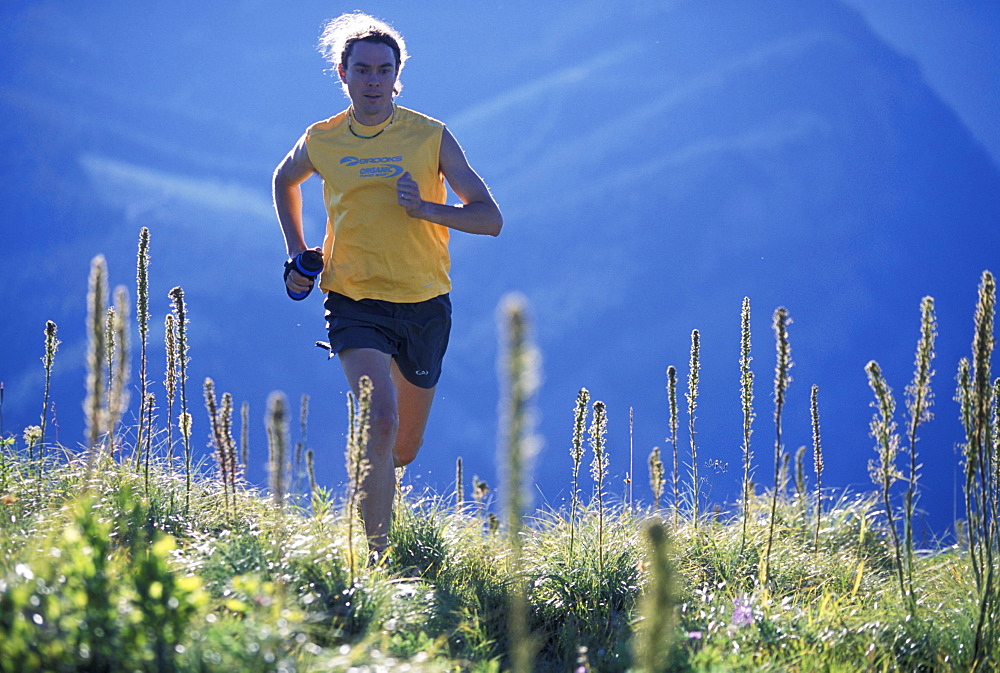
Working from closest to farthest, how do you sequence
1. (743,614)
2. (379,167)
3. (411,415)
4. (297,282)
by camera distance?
1. (743,614)
2. (297,282)
3. (379,167)
4. (411,415)

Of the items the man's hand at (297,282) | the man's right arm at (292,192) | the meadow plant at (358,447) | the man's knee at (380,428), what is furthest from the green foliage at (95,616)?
the man's right arm at (292,192)

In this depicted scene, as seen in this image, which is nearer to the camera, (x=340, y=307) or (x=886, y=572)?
(x=340, y=307)

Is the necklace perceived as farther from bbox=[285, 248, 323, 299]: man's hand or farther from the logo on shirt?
bbox=[285, 248, 323, 299]: man's hand

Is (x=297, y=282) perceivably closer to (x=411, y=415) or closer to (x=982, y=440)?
(x=411, y=415)

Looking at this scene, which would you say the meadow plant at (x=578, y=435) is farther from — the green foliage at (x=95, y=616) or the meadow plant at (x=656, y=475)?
the green foliage at (x=95, y=616)

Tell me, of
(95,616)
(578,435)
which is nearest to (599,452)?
(578,435)

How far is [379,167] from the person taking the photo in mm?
5234

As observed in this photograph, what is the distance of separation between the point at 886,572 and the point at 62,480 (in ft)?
16.0

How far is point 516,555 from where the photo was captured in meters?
1.57

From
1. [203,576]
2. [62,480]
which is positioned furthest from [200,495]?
[203,576]

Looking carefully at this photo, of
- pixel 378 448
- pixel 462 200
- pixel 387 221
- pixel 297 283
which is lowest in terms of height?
pixel 378 448

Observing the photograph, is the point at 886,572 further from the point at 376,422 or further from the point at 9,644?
the point at 9,644

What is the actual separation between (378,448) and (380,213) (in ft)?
4.48

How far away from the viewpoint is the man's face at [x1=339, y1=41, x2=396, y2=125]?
520 cm
